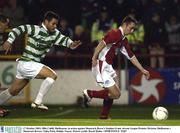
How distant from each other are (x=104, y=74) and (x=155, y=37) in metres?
5.23

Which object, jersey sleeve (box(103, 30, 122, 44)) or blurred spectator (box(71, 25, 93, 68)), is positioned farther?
blurred spectator (box(71, 25, 93, 68))

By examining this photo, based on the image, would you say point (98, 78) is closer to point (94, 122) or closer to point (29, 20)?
point (94, 122)

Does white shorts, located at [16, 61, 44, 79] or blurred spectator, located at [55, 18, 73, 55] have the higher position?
blurred spectator, located at [55, 18, 73, 55]

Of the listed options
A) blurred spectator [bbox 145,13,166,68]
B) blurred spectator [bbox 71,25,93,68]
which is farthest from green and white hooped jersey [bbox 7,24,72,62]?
blurred spectator [bbox 145,13,166,68]

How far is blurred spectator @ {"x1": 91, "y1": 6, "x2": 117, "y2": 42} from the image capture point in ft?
62.3

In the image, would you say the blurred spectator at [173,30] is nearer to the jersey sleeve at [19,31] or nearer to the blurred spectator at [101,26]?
the blurred spectator at [101,26]

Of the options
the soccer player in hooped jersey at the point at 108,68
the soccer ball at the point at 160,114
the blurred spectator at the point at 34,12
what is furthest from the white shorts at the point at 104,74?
the blurred spectator at the point at 34,12

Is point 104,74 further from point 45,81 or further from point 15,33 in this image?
point 15,33

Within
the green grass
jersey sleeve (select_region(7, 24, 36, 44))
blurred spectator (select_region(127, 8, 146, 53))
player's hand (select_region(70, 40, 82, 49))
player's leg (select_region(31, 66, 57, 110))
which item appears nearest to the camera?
jersey sleeve (select_region(7, 24, 36, 44))

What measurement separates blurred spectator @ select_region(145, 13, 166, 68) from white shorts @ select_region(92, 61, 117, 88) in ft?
16.5

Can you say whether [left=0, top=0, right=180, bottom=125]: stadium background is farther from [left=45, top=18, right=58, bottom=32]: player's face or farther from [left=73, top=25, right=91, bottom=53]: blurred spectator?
[left=45, top=18, right=58, bottom=32]: player's face

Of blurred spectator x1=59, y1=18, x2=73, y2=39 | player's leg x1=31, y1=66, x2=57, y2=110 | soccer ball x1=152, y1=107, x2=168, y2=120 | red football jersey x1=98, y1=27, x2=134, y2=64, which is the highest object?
blurred spectator x1=59, y1=18, x2=73, y2=39

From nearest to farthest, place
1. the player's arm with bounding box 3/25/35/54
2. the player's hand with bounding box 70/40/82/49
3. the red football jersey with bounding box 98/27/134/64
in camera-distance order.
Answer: the player's arm with bounding box 3/25/35/54 < the red football jersey with bounding box 98/27/134/64 < the player's hand with bounding box 70/40/82/49

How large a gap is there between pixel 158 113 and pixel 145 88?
15.9ft
